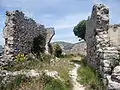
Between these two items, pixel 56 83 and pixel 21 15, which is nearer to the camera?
pixel 56 83

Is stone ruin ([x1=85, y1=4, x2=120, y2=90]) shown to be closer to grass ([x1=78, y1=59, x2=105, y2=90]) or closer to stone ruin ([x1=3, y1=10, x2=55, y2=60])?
grass ([x1=78, y1=59, x2=105, y2=90])

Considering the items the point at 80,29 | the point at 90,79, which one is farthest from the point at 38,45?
the point at 80,29

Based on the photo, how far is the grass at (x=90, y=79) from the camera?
1182cm

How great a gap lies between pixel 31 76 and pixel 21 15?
660cm

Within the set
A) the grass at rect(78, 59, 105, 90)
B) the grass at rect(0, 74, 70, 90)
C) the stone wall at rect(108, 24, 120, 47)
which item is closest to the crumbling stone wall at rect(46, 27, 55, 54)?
the stone wall at rect(108, 24, 120, 47)

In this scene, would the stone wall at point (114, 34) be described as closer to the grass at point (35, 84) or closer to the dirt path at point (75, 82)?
the dirt path at point (75, 82)

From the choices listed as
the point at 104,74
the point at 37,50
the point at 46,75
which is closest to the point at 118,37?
the point at 104,74

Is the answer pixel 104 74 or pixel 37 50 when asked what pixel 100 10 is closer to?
pixel 104 74

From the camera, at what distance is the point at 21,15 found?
17.9m

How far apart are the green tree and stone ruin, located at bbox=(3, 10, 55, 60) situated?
2303 centimetres

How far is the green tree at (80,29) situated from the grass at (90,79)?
29.2 metres

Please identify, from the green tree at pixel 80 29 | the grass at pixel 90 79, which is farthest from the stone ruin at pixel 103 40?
the green tree at pixel 80 29

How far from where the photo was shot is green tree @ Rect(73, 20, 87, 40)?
43.8 metres

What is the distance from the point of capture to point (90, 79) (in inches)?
504
